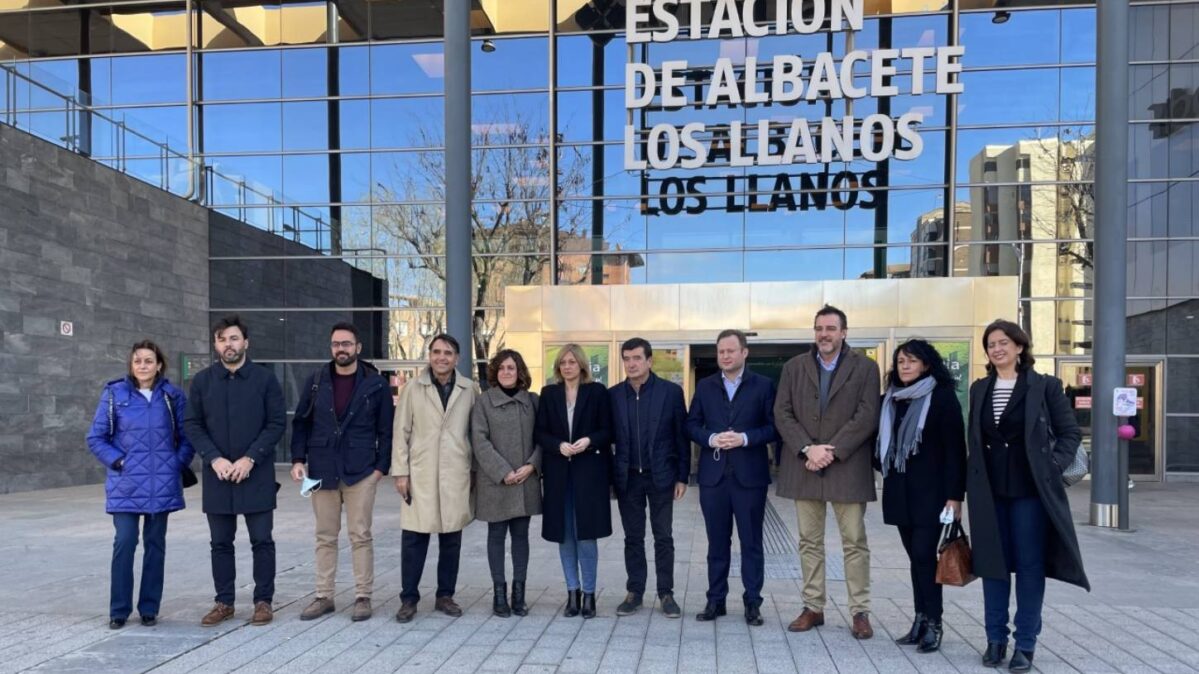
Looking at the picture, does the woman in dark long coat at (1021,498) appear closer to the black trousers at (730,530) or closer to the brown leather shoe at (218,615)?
the black trousers at (730,530)

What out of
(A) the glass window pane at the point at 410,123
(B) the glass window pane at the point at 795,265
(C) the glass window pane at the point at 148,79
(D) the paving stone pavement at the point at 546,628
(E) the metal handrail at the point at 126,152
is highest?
(C) the glass window pane at the point at 148,79

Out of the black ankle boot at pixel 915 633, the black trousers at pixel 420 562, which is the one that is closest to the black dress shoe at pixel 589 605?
the black trousers at pixel 420 562

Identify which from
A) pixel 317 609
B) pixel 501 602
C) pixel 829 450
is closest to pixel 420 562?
pixel 501 602

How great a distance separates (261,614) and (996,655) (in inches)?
170

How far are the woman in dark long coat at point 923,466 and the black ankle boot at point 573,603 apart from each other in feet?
6.49

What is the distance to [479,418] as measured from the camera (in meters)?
5.37

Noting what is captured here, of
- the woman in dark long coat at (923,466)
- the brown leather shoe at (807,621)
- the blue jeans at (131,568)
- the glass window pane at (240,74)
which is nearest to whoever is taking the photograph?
the woman in dark long coat at (923,466)

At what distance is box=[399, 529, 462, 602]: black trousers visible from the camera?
5270 mm

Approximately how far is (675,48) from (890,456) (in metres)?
12.4

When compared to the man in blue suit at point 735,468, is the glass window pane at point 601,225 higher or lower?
higher

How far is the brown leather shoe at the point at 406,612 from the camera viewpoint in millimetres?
5180

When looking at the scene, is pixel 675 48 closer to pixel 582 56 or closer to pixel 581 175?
pixel 582 56

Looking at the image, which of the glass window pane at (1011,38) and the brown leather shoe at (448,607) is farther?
the glass window pane at (1011,38)

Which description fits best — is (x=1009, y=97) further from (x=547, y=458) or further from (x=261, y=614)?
(x=261, y=614)
